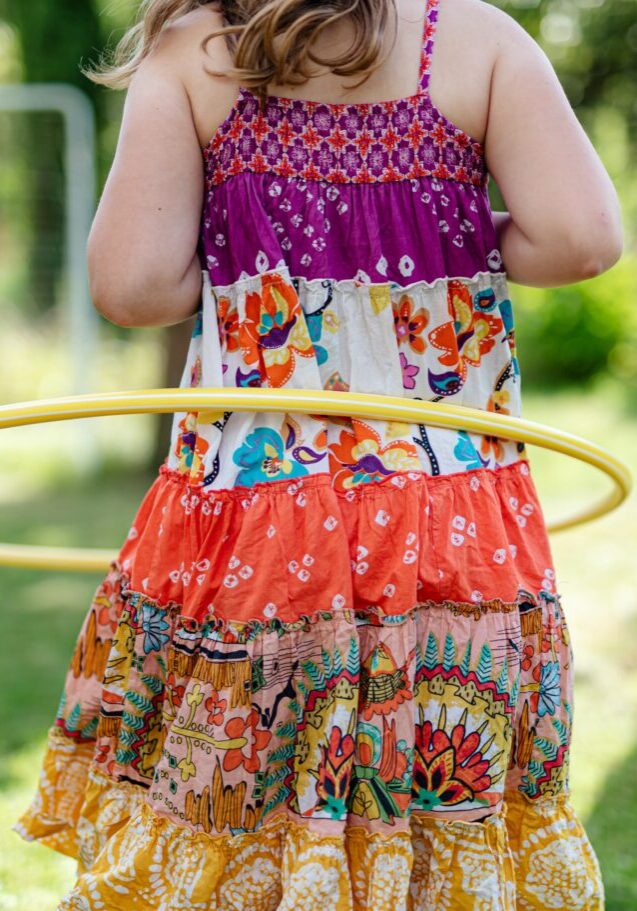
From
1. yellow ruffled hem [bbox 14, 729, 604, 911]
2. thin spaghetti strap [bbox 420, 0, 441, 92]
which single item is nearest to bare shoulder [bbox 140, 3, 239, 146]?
thin spaghetti strap [bbox 420, 0, 441, 92]

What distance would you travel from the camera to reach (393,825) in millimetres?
1666

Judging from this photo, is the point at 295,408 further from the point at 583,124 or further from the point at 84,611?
the point at 583,124

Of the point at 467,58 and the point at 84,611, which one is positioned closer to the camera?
the point at 467,58

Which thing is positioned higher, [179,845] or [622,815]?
[179,845]

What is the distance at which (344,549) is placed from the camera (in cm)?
165

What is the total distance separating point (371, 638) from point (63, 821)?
0.81 meters

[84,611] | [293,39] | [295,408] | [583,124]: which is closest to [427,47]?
[293,39]

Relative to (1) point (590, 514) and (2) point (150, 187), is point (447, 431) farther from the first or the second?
(1) point (590, 514)

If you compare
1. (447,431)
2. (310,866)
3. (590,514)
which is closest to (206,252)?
(447,431)

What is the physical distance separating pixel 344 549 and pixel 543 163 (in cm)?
67

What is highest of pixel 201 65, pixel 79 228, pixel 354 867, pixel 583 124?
pixel 583 124

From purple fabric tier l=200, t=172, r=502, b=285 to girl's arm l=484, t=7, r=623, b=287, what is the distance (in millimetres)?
101

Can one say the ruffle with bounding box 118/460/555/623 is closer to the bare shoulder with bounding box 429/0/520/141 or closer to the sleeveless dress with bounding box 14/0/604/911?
the sleeveless dress with bounding box 14/0/604/911

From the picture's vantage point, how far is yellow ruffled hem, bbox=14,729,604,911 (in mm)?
1656
